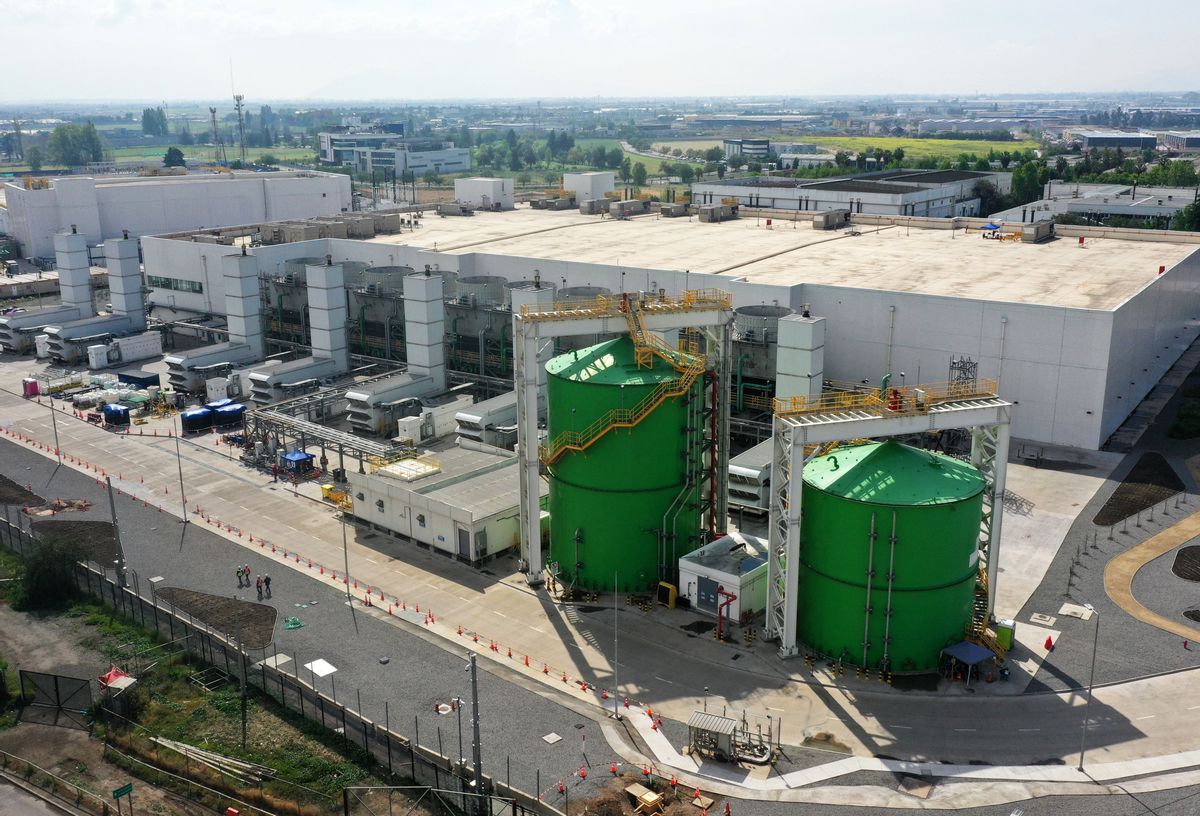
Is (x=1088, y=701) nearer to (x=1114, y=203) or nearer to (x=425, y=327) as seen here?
(x=425, y=327)

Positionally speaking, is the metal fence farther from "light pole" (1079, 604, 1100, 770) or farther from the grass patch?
"light pole" (1079, 604, 1100, 770)

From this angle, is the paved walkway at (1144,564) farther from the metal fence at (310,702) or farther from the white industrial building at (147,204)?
the white industrial building at (147,204)

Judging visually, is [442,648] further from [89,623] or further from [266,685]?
[89,623]

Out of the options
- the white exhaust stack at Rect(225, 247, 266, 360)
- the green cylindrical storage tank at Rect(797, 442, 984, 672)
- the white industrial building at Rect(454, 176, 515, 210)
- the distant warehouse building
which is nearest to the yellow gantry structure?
the green cylindrical storage tank at Rect(797, 442, 984, 672)

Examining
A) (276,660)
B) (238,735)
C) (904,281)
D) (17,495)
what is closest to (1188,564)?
(904,281)

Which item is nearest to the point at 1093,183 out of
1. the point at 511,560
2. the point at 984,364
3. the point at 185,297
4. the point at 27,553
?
the point at 984,364

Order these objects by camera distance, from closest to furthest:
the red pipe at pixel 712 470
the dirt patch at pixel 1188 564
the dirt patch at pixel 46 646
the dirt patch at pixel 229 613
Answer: the dirt patch at pixel 46 646 < the dirt patch at pixel 229 613 < the red pipe at pixel 712 470 < the dirt patch at pixel 1188 564

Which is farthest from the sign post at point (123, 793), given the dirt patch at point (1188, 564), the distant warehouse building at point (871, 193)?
the distant warehouse building at point (871, 193)
